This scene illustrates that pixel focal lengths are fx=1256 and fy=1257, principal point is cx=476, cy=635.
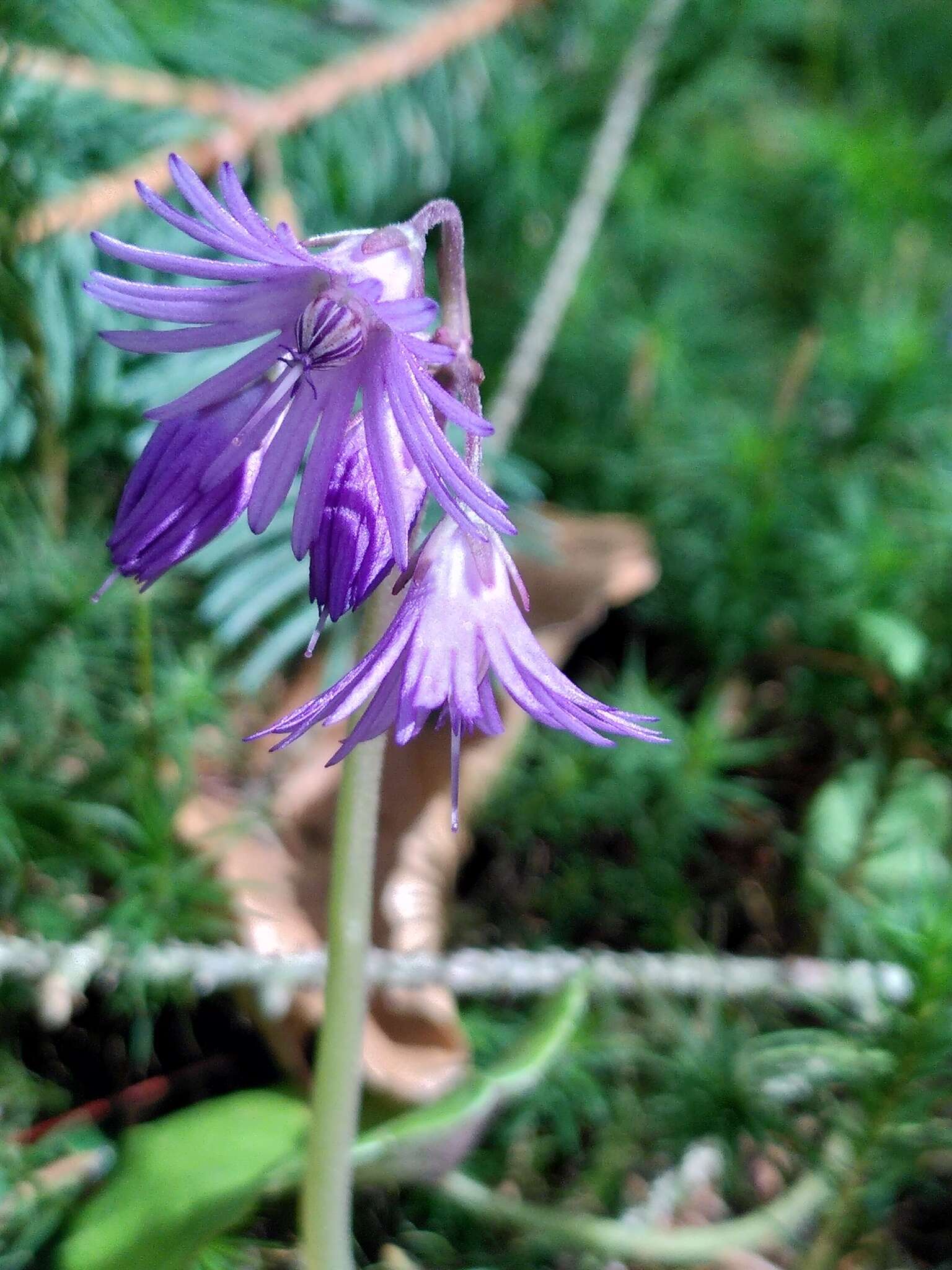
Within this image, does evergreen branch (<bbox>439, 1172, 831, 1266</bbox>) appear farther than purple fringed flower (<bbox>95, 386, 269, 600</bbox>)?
Yes

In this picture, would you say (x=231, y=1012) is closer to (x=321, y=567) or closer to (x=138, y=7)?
(x=321, y=567)

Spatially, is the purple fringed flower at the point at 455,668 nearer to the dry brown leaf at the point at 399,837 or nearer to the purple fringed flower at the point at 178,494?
the purple fringed flower at the point at 178,494

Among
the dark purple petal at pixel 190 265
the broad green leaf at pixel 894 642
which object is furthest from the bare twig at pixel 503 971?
the dark purple petal at pixel 190 265

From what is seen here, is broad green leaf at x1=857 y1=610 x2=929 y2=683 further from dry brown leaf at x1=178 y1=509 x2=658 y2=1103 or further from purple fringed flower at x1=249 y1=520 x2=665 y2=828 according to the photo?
purple fringed flower at x1=249 y1=520 x2=665 y2=828

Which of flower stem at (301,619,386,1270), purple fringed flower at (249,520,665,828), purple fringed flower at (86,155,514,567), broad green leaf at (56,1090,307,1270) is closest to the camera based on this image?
purple fringed flower at (86,155,514,567)

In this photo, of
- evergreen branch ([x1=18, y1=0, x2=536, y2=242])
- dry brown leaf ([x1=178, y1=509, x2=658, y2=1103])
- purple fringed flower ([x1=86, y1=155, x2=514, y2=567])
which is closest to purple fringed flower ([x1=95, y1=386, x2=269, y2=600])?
purple fringed flower ([x1=86, y1=155, x2=514, y2=567])

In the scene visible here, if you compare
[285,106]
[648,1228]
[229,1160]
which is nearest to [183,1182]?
[229,1160]

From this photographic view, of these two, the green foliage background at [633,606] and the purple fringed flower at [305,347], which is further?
the green foliage background at [633,606]
